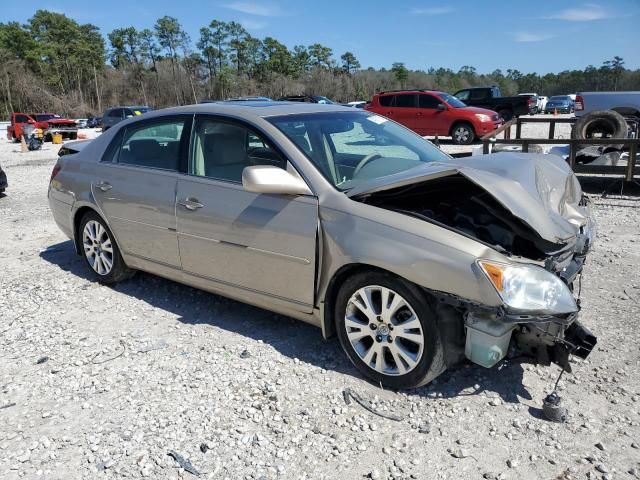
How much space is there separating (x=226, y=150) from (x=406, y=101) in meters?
15.3

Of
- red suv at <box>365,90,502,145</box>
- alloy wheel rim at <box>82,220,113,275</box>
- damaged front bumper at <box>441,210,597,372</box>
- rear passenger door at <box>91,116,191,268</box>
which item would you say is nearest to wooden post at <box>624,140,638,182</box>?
damaged front bumper at <box>441,210,597,372</box>

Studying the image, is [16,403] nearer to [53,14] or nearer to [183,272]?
[183,272]

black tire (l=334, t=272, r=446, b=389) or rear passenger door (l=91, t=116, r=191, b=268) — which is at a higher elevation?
rear passenger door (l=91, t=116, r=191, b=268)

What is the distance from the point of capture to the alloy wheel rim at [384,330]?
118 inches

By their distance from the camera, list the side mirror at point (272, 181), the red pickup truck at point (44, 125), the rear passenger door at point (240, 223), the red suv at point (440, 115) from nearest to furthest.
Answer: the side mirror at point (272, 181)
the rear passenger door at point (240, 223)
the red suv at point (440, 115)
the red pickup truck at point (44, 125)

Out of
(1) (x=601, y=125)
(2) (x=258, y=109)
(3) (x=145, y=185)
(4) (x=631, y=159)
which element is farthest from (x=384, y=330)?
(1) (x=601, y=125)

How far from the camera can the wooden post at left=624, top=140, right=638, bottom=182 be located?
26.0 ft

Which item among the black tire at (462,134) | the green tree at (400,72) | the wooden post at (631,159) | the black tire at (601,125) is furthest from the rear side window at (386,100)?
the green tree at (400,72)

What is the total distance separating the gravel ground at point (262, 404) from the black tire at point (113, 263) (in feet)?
1.26

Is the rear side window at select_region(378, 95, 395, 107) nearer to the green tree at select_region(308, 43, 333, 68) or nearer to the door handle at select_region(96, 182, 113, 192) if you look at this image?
the door handle at select_region(96, 182, 113, 192)

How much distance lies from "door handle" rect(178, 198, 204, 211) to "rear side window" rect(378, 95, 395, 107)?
15.7 metres

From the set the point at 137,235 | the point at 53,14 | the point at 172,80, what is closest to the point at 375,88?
the point at 172,80

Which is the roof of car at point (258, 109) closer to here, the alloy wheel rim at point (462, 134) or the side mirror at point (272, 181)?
the side mirror at point (272, 181)

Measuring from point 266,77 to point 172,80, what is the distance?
14.2m
